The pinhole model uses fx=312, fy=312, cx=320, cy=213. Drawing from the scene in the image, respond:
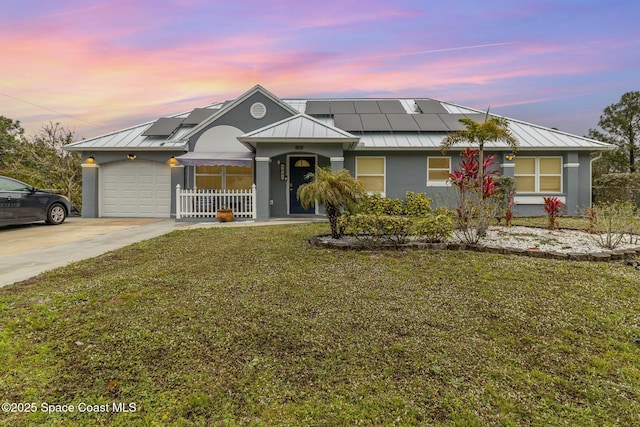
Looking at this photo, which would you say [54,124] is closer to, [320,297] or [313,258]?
[313,258]

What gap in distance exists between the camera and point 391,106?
16656mm

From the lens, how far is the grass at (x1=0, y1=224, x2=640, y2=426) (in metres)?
2.02

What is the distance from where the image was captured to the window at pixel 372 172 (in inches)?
528

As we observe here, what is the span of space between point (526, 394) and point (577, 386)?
0.42 m

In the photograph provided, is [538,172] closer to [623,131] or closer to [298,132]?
[298,132]

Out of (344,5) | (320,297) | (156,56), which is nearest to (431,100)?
(344,5)

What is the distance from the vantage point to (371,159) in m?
13.4

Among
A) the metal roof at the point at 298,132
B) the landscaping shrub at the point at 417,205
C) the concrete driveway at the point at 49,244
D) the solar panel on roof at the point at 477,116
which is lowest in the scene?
the concrete driveway at the point at 49,244

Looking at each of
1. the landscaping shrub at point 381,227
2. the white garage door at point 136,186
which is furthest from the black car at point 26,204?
the landscaping shrub at point 381,227

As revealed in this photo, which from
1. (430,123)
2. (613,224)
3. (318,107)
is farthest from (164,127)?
(613,224)

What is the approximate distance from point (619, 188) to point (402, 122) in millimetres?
10057

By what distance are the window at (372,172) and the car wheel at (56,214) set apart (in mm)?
10821

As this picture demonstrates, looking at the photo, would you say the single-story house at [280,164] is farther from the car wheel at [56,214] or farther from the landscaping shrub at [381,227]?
the landscaping shrub at [381,227]

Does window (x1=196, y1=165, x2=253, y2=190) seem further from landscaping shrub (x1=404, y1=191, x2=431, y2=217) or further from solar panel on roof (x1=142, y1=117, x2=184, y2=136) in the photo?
landscaping shrub (x1=404, y1=191, x2=431, y2=217)
